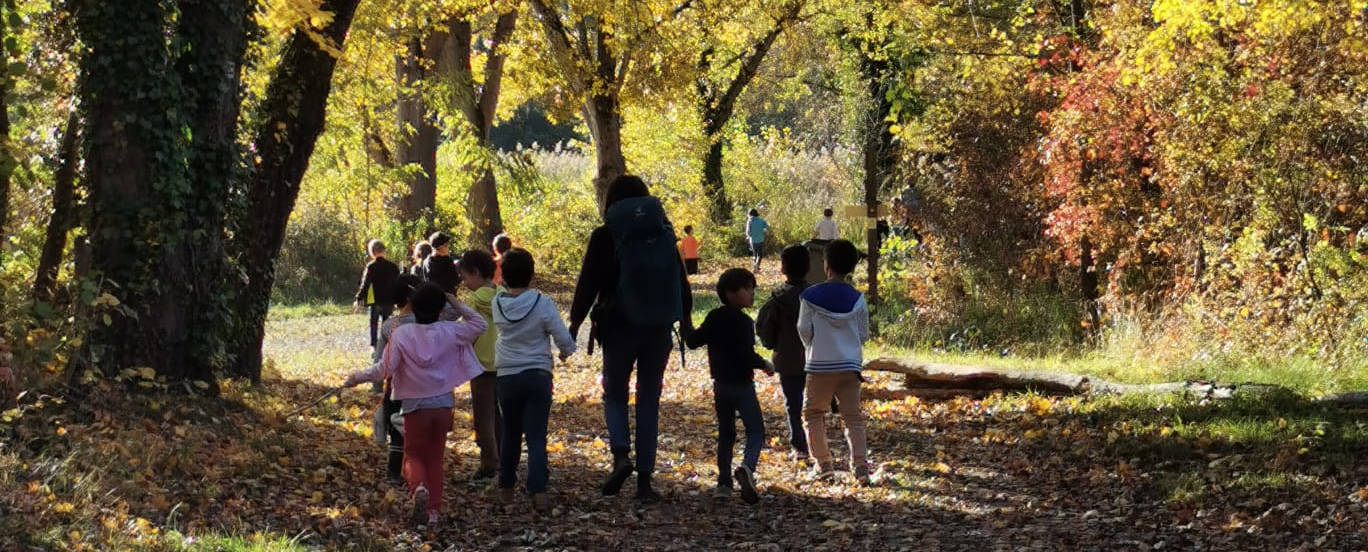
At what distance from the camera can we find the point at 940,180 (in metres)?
21.7

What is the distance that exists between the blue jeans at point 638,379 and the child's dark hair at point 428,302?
1.13 meters

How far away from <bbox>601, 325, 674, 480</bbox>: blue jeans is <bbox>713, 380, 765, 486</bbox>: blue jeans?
0.42 m

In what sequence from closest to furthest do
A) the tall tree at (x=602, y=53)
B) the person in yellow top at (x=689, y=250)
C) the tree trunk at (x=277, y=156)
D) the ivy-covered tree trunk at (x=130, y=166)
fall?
the ivy-covered tree trunk at (x=130, y=166)
the tree trunk at (x=277, y=156)
the tall tree at (x=602, y=53)
the person in yellow top at (x=689, y=250)

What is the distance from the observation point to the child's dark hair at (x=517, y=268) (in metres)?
8.23

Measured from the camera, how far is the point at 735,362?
8.79 m

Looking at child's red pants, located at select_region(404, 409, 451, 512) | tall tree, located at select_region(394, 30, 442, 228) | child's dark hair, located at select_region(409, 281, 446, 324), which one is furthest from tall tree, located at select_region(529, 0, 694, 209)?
child's red pants, located at select_region(404, 409, 451, 512)

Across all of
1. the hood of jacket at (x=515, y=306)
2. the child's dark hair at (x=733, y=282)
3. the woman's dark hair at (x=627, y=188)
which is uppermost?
the woman's dark hair at (x=627, y=188)

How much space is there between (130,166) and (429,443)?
347 centimetres

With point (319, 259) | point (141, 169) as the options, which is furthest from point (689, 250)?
point (141, 169)

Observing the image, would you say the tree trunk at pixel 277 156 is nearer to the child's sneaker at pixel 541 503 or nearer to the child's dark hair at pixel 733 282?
the child's sneaker at pixel 541 503

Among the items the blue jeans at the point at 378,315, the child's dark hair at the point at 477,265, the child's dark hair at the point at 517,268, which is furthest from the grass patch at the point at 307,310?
the child's dark hair at the point at 517,268

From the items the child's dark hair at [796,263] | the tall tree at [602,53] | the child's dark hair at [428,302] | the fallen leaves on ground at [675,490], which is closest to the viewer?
the fallen leaves on ground at [675,490]

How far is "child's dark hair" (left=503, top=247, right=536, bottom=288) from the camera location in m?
8.23

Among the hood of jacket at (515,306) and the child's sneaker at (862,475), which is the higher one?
the hood of jacket at (515,306)
